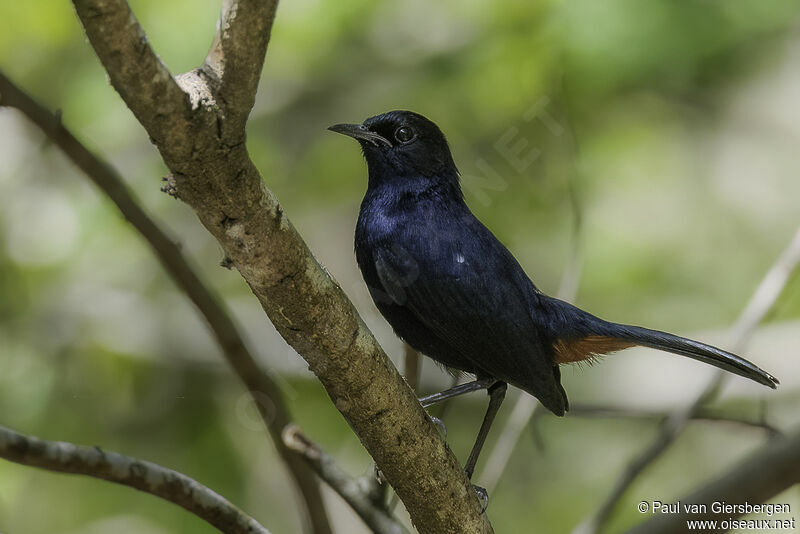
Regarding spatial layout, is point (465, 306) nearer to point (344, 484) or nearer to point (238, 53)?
point (344, 484)

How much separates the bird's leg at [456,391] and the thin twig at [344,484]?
0.43m

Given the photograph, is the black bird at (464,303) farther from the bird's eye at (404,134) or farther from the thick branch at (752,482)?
the thick branch at (752,482)

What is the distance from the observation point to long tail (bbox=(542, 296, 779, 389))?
10.5ft

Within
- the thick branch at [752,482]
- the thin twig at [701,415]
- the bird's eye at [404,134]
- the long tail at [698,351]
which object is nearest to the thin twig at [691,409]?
the thin twig at [701,415]

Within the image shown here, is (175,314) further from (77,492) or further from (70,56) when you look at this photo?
(70,56)

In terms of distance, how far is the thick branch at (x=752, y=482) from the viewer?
7.05ft

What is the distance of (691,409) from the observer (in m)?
3.45

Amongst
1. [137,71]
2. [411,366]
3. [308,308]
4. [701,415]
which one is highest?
[137,71]

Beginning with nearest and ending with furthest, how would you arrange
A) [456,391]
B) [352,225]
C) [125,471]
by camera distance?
[125,471] < [456,391] < [352,225]

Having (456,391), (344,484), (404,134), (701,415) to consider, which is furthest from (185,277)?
(701,415)

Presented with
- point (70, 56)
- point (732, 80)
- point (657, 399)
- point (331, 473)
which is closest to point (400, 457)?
point (331, 473)

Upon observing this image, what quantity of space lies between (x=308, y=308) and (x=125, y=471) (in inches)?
35.1

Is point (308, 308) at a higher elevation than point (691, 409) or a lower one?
higher

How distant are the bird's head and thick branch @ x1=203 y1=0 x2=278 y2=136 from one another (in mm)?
1821
